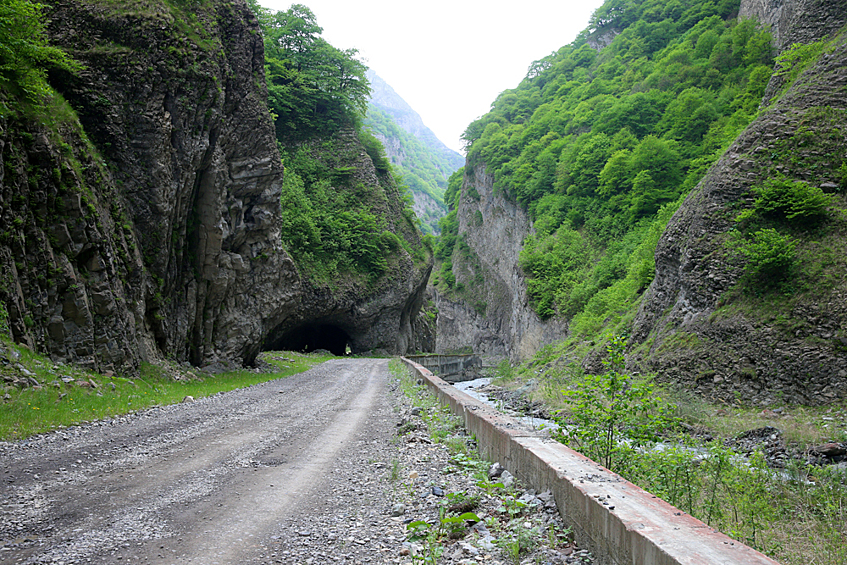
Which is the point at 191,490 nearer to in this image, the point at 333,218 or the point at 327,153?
the point at 333,218

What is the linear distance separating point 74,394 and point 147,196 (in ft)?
27.5

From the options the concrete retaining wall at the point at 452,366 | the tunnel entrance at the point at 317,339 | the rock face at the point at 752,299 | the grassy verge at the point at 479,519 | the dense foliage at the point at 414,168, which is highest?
the dense foliage at the point at 414,168

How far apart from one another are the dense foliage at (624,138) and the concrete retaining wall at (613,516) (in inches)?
931

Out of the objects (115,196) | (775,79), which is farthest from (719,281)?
(115,196)

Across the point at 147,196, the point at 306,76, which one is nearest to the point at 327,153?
the point at 306,76

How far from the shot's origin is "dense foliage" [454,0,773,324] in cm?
3844

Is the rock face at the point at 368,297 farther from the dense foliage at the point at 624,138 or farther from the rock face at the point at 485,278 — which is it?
the rock face at the point at 485,278

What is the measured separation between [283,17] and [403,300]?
28.4 m

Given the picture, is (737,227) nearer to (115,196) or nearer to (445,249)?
(115,196)

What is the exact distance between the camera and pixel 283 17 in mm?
Result: 44500

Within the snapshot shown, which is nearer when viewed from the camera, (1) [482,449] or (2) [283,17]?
(1) [482,449]

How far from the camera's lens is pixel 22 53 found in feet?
39.8

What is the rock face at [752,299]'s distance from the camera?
45.9 ft

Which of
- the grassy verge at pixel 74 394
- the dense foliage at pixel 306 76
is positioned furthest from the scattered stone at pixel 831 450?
the dense foliage at pixel 306 76
